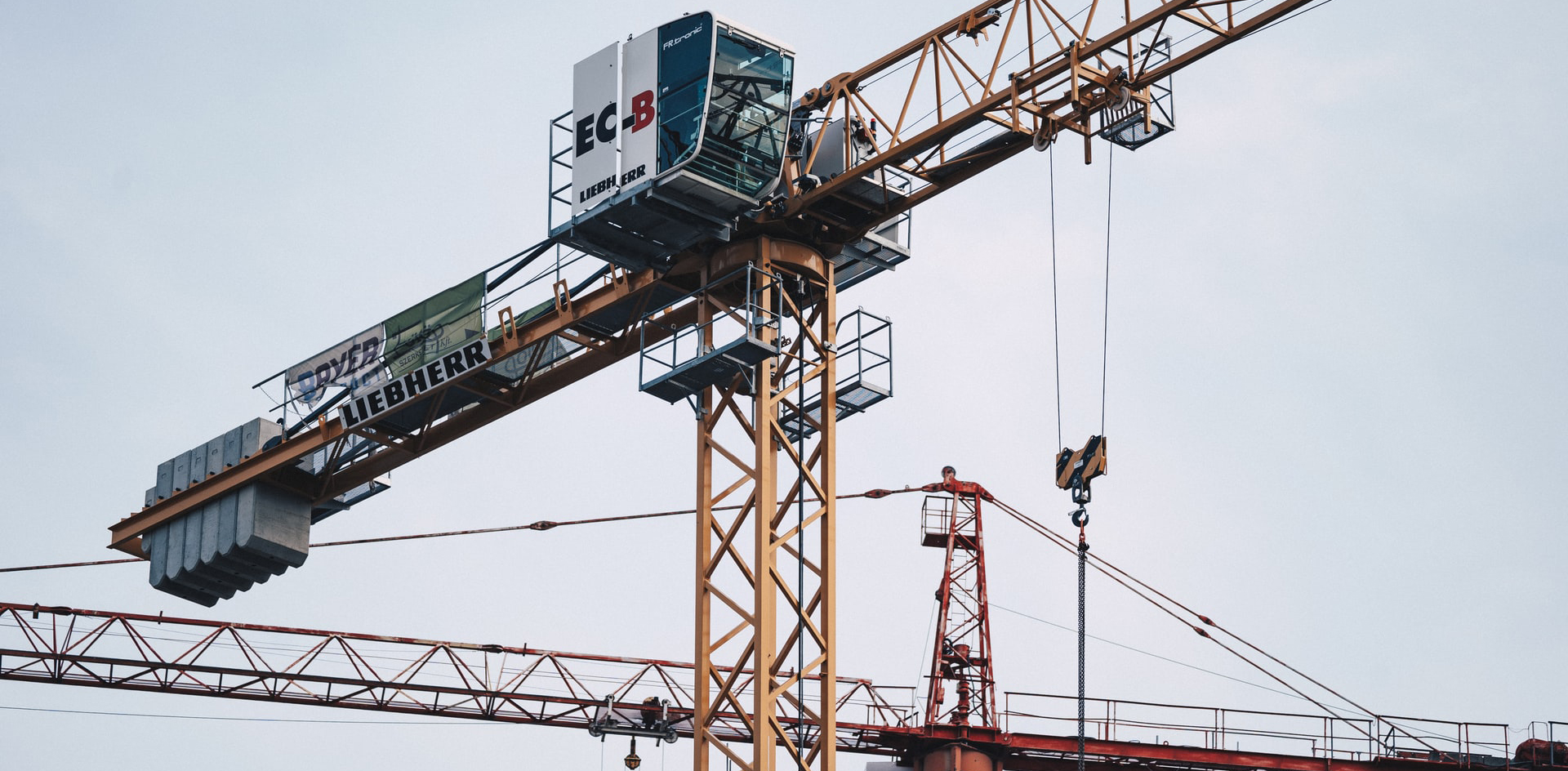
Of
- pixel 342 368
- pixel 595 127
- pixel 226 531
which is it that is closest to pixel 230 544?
pixel 226 531

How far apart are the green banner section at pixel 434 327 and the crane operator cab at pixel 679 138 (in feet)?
14.3

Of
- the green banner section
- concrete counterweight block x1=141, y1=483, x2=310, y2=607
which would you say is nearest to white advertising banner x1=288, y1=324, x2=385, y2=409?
the green banner section

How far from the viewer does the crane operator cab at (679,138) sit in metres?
33.1

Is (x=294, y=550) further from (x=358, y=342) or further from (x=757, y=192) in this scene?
(x=757, y=192)

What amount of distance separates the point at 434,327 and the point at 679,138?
767 cm

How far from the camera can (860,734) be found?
6278 centimetres

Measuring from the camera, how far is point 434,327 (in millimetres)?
38750

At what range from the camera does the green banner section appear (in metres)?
38.0

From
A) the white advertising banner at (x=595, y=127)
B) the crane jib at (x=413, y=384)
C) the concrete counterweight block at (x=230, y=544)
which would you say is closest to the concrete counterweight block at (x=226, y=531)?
the concrete counterweight block at (x=230, y=544)

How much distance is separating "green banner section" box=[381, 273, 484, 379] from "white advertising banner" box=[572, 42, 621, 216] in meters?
4.36

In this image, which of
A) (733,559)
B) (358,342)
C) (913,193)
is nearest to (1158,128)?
(913,193)

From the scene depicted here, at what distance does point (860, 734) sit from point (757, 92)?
32566 millimetres

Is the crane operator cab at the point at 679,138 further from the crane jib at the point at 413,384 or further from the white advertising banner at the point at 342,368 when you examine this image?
the white advertising banner at the point at 342,368

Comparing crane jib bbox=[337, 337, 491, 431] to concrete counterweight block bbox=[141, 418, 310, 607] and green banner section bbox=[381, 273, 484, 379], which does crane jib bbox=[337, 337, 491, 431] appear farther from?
concrete counterweight block bbox=[141, 418, 310, 607]
